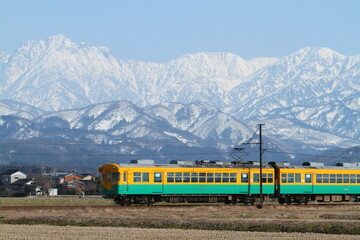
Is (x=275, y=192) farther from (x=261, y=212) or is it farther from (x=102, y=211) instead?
(x=102, y=211)

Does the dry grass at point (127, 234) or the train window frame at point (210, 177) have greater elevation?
the train window frame at point (210, 177)

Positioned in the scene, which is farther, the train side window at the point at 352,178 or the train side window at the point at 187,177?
the train side window at the point at 352,178

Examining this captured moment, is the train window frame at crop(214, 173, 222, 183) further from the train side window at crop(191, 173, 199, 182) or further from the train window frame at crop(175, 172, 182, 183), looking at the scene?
the train window frame at crop(175, 172, 182, 183)

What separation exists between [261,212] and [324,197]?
716 inches

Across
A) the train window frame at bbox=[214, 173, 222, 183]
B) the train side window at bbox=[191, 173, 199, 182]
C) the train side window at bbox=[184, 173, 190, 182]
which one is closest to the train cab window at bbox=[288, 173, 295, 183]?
the train window frame at bbox=[214, 173, 222, 183]

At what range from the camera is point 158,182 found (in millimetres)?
A: 74250

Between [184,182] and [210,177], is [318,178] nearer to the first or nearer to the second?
[210,177]

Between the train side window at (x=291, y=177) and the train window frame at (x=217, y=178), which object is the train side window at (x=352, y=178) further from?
the train window frame at (x=217, y=178)

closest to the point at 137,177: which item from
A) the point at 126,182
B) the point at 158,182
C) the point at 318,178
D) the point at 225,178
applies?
the point at 126,182

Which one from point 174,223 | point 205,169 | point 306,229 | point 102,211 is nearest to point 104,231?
point 174,223

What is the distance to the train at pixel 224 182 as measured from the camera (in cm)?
7362

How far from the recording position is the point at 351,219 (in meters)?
61.1

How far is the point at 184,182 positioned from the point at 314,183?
1559 centimetres

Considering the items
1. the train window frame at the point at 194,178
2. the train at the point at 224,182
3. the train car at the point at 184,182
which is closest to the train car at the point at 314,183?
the train at the point at 224,182
